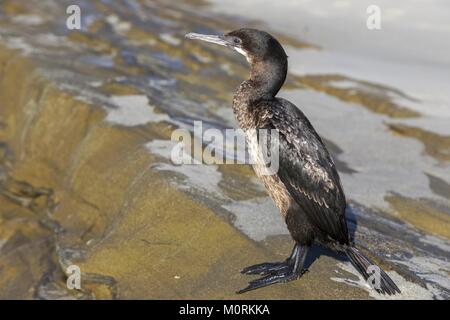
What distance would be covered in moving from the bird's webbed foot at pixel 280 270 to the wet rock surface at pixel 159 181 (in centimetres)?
7

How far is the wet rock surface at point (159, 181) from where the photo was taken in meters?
4.00

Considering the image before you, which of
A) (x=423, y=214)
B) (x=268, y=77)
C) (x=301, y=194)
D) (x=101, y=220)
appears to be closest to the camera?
(x=301, y=194)

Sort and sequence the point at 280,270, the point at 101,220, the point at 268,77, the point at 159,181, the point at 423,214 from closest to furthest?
the point at 280,270 < the point at 268,77 < the point at 159,181 < the point at 101,220 < the point at 423,214

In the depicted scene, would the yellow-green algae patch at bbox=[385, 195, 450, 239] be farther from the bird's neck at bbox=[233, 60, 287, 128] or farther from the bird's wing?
the bird's neck at bbox=[233, 60, 287, 128]

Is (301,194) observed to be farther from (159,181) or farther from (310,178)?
(159,181)

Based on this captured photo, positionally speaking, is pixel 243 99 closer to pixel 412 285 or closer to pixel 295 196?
pixel 295 196

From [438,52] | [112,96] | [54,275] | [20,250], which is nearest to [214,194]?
[54,275]

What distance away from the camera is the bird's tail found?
11.8 ft

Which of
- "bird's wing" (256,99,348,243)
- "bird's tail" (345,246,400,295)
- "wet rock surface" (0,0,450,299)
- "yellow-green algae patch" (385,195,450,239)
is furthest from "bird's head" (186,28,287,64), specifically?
"yellow-green algae patch" (385,195,450,239)

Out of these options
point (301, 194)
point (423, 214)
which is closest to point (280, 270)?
point (301, 194)

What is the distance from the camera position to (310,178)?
357cm

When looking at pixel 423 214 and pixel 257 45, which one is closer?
pixel 257 45

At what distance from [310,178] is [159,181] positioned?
1.55 meters
